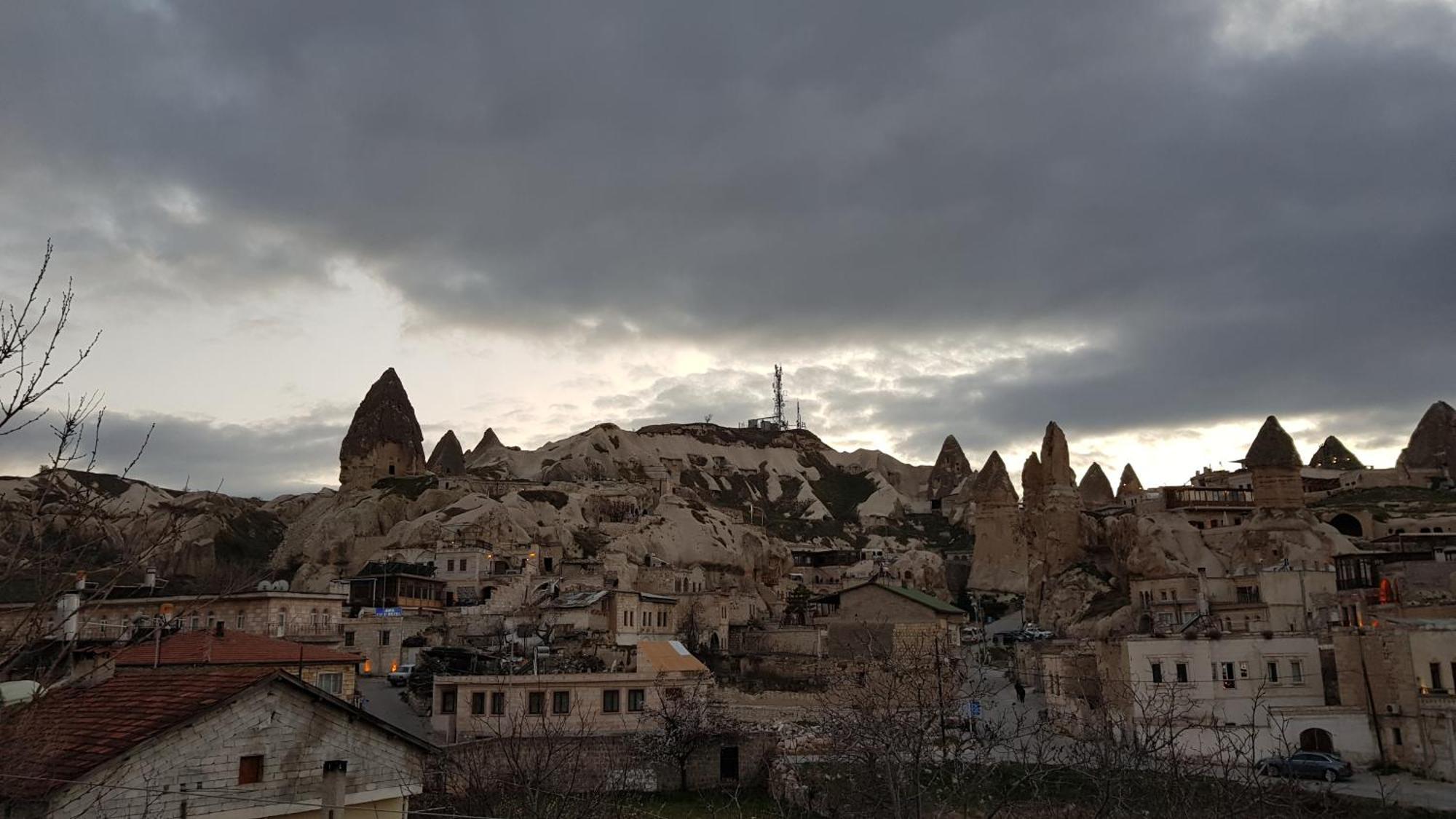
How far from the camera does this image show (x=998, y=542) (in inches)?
3514

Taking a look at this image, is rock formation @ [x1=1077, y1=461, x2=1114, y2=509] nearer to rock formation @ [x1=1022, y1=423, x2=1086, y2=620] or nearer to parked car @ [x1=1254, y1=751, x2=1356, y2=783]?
rock formation @ [x1=1022, y1=423, x2=1086, y2=620]

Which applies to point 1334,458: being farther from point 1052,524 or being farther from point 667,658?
point 667,658

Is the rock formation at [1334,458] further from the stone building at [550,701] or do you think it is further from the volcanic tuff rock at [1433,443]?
the stone building at [550,701]

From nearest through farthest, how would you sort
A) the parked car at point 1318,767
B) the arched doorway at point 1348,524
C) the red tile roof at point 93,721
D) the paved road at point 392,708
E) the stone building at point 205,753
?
the red tile roof at point 93,721 → the stone building at point 205,753 → the parked car at point 1318,767 → the paved road at point 392,708 → the arched doorway at point 1348,524

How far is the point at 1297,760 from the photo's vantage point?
31062mm

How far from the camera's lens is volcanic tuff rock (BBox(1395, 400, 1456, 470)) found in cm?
9794

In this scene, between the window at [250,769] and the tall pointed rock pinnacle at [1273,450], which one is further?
the tall pointed rock pinnacle at [1273,450]

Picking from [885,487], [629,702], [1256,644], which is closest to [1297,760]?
[1256,644]

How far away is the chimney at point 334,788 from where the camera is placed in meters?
14.5

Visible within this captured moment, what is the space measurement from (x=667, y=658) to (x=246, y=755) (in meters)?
24.4

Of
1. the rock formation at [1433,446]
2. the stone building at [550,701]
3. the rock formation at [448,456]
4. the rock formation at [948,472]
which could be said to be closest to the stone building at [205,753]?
the stone building at [550,701]

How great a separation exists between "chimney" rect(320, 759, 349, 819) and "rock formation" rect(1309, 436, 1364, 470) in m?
120

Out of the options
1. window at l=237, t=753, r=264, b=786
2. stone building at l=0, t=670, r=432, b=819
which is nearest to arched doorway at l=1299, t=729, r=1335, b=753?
stone building at l=0, t=670, r=432, b=819

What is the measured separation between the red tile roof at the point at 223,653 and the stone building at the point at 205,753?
357 inches
